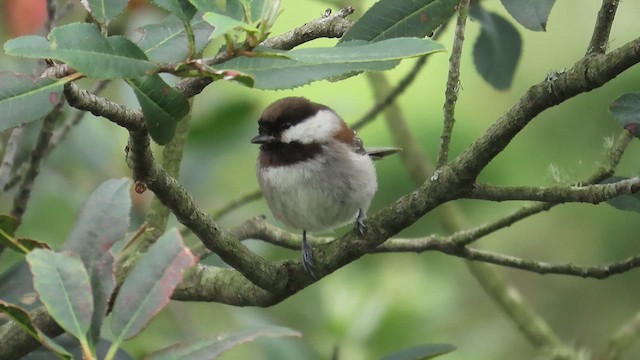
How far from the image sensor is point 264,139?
233 cm

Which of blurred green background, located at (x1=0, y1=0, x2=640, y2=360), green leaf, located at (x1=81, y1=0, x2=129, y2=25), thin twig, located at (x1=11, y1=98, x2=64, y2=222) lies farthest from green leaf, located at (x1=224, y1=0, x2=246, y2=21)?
blurred green background, located at (x1=0, y1=0, x2=640, y2=360)

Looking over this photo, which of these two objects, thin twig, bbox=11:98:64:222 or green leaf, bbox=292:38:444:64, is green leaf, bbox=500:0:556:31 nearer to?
green leaf, bbox=292:38:444:64

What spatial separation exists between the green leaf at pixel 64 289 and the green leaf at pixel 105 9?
26 centimetres

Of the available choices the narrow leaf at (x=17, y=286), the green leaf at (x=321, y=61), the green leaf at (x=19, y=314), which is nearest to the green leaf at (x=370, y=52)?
the green leaf at (x=321, y=61)

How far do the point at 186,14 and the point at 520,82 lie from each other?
2.19 meters

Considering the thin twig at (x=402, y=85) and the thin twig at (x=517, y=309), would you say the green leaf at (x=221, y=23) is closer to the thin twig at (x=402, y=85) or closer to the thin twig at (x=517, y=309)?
the thin twig at (x=402, y=85)

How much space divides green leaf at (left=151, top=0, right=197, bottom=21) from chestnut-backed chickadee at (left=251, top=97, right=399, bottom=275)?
52.4 inches

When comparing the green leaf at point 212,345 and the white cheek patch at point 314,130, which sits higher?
the green leaf at point 212,345

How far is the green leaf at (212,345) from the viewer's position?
827 mm

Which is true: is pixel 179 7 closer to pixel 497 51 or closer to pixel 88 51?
pixel 88 51

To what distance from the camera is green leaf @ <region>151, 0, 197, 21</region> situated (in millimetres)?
862

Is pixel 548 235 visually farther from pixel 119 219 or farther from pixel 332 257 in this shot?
pixel 119 219

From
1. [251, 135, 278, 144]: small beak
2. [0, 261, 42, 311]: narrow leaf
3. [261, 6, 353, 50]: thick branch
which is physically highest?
[261, 6, 353, 50]: thick branch

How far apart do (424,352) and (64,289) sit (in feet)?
1.93
